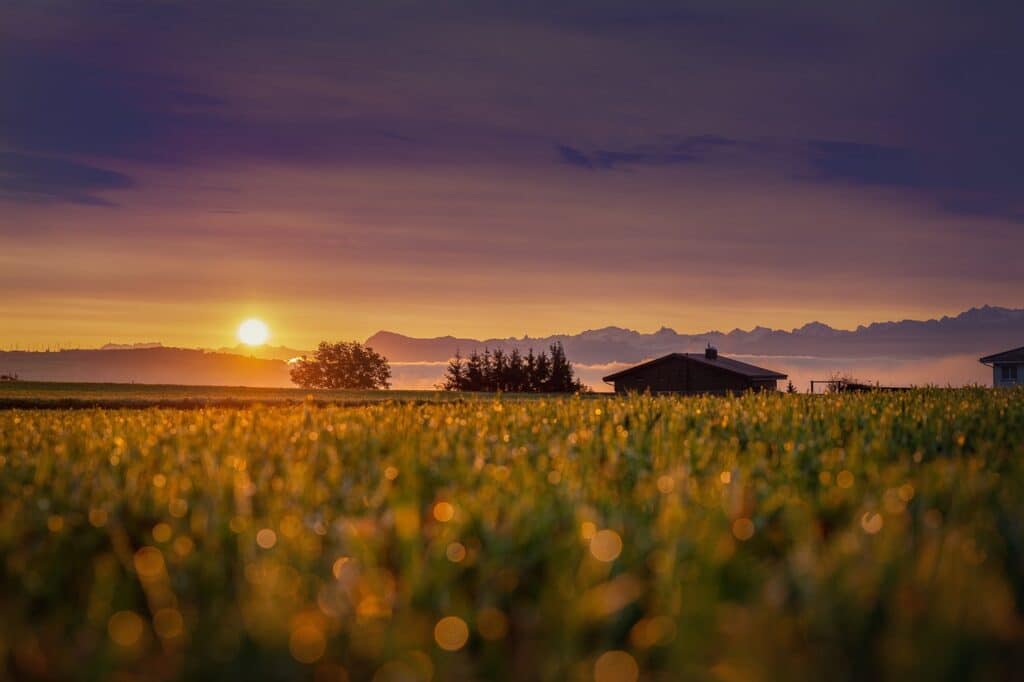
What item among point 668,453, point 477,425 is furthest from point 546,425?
point 668,453

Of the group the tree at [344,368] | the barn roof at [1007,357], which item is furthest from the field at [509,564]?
the tree at [344,368]

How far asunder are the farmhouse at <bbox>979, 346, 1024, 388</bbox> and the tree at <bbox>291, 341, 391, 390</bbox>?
79.7m

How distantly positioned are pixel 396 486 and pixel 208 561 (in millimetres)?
2056

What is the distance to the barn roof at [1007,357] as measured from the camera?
303 feet

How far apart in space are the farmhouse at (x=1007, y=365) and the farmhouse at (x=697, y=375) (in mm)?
24740

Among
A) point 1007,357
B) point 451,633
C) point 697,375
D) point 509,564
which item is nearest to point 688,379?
point 697,375

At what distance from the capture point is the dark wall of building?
272ft

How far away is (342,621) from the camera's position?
9.72 feet

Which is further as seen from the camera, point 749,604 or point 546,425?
point 546,425

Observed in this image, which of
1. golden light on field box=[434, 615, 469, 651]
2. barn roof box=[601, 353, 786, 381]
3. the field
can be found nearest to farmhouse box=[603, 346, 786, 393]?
barn roof box=[601, 353, 786, 381]

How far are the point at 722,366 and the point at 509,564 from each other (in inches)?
3202

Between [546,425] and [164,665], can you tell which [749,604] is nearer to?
[164,665]

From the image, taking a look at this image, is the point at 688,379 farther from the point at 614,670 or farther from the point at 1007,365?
the point at 614,670

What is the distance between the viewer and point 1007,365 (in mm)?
94875
